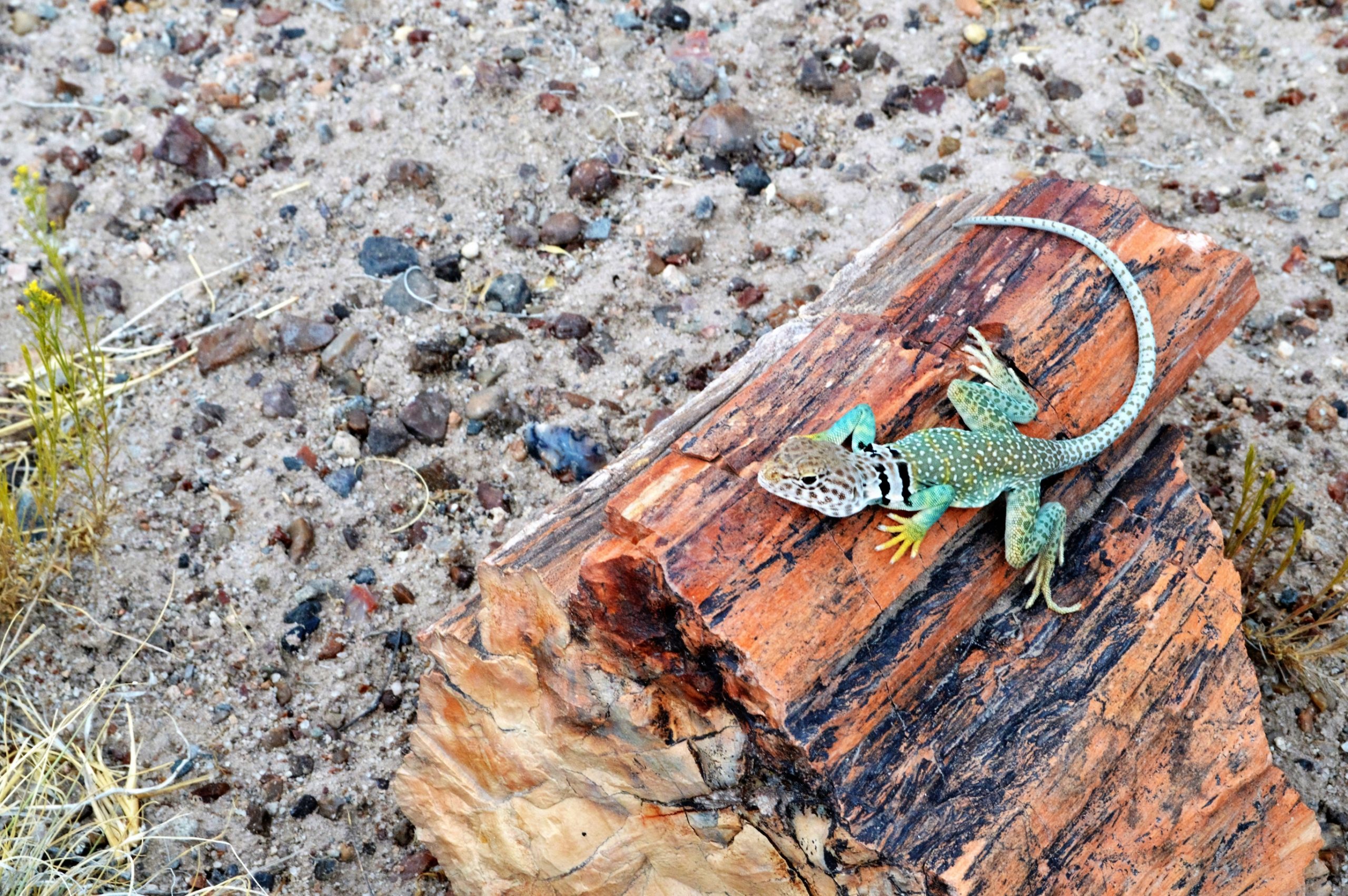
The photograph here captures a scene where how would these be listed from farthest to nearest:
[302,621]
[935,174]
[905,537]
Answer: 1. [935,174]
2. [302,621]
3. [905,537]

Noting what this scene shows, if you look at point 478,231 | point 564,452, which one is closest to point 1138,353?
point 564,452

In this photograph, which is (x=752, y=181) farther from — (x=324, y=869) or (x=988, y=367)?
(x=324, y=869)

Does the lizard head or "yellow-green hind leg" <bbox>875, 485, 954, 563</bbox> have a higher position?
the lizard head

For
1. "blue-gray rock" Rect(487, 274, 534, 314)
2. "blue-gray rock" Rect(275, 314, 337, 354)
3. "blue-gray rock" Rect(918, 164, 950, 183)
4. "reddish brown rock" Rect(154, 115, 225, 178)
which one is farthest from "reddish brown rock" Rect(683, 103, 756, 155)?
"reddish brown rock" Rect(154, 115, 225, 178)

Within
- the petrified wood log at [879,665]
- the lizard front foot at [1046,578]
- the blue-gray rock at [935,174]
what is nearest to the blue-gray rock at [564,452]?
the petrified wood log at [879,665]

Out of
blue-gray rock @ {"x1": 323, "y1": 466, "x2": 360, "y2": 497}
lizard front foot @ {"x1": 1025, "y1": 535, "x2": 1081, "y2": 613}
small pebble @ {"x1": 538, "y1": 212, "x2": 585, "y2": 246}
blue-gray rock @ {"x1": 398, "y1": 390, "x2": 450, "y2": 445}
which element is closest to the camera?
lizard front foot @ {"x1": 1025, "y1": 535, "x2": 1081, "y2": 613}

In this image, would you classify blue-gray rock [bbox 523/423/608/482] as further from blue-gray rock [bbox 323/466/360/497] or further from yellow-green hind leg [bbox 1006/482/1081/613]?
yellow-green hind leg [bbox 1006/482/1081/613]
